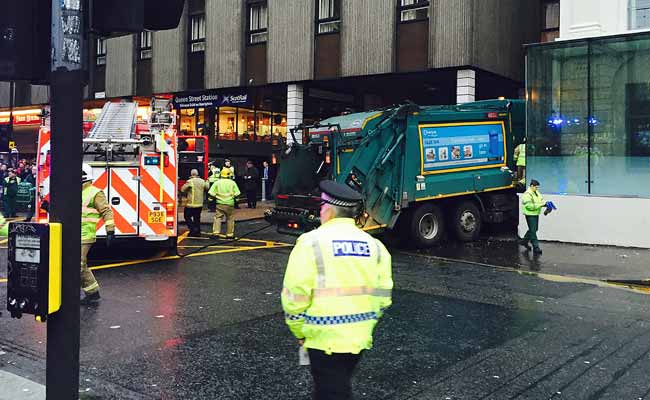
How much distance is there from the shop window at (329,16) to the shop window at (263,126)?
8.15m

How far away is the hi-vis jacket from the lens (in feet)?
10.9

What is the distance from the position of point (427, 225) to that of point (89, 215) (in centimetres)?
801

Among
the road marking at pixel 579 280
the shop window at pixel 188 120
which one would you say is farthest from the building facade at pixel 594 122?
the shop window at pixel 188 120

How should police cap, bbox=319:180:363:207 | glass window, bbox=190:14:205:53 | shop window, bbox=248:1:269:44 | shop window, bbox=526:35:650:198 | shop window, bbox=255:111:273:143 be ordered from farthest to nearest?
shop window, bbox=255:111:273:143 < glass window, bbox=190:14:205:53 < shop window, bbox=248:1:269:44 < shop window, bbox=526:35:650:198 < police cap, bbox=319:180:363:207

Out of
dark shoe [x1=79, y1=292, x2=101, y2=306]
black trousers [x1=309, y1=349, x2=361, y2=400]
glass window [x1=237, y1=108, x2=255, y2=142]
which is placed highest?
glass window [x1=237, y1=108, x2=255, y2=142]

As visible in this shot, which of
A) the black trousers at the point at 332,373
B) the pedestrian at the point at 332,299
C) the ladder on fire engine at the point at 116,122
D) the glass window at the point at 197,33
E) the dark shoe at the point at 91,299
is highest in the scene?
the glass window at the point at 197,33

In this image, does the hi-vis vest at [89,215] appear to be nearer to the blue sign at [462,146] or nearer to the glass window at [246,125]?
the blue sign at [462,146]

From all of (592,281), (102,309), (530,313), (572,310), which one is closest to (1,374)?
(102,309)

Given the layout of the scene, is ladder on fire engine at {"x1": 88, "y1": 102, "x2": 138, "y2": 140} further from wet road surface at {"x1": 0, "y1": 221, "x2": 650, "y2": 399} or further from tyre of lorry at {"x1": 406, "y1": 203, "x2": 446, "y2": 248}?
tyre of lorry at {"x1": 406, "y1": 203, "x2": 446, "y2": 248}

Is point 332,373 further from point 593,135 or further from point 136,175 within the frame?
point 593,135

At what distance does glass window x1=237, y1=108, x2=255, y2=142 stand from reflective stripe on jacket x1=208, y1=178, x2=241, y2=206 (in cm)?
1496

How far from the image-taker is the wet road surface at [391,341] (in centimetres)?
521

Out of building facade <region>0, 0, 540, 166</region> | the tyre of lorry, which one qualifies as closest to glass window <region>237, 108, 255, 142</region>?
building facade <region>0, 0, 540, 166</region>

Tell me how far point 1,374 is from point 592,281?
8725mm
